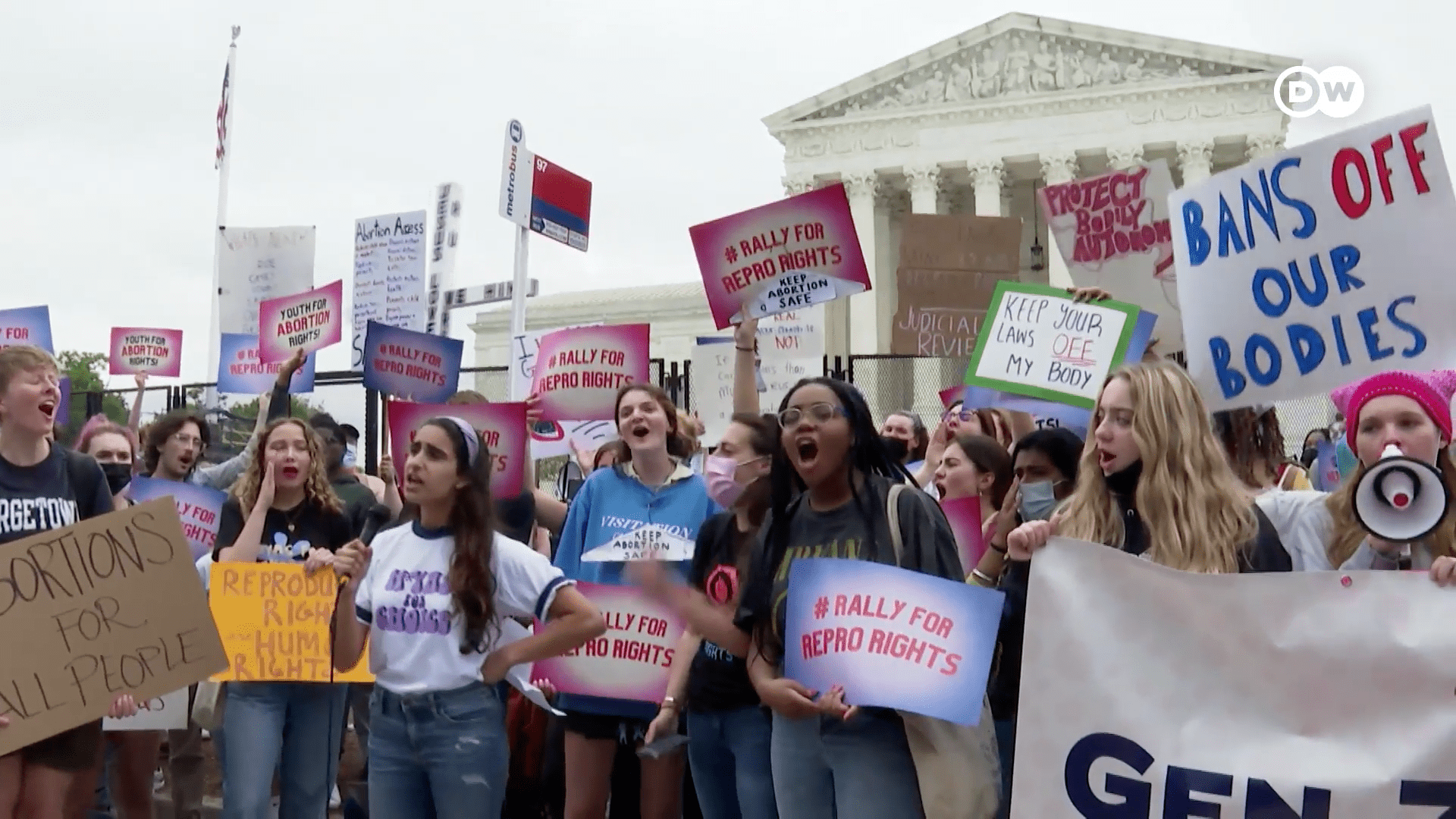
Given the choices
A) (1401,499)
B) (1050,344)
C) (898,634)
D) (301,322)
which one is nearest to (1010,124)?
(301,322)

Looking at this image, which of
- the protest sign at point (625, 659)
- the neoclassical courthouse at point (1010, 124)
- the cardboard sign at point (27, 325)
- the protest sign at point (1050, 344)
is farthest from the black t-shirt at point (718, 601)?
the neoclassical courthouse at point (1010, 124)

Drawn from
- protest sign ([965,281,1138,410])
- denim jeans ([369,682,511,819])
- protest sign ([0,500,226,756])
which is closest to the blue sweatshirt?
denim jeans ([369,682,511,819])

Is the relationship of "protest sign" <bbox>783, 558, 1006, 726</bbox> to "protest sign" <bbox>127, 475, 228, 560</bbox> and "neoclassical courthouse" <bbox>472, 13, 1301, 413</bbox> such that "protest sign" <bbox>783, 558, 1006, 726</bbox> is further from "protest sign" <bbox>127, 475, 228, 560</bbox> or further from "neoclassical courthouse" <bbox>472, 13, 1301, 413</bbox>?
"neoclassical courthouse" <bbox>472, 13, 1301, 413</bbox>

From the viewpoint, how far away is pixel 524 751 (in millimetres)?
6133

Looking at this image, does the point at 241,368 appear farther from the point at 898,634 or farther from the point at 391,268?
the point at 898,634

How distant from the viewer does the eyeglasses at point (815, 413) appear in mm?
4043

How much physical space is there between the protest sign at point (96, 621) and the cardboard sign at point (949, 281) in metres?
7.31

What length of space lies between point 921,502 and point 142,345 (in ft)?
39.7

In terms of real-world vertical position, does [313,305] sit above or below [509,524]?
above

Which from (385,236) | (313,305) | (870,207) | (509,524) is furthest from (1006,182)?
(509,524)

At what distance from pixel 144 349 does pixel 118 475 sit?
778cm

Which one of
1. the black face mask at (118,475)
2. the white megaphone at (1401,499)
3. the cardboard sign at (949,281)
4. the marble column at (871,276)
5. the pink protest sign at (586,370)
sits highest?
the marble column at (871,276)

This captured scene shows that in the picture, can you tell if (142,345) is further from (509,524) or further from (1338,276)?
(1338,276)

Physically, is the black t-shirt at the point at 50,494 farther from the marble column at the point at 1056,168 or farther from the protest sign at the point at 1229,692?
the marble column at the point at 1056,168
